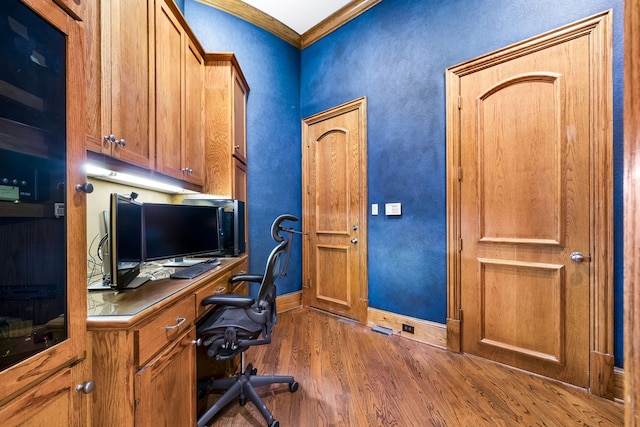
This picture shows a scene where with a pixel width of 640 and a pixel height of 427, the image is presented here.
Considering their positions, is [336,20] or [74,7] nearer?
[74,7]

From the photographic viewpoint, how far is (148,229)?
1.52 m

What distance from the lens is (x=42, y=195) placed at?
0.72 m

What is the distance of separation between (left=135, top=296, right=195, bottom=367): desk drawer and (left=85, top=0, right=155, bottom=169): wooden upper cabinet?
76cm

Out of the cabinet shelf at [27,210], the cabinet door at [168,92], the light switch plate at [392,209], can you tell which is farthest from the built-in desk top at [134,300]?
the light switch plate at [392,209]

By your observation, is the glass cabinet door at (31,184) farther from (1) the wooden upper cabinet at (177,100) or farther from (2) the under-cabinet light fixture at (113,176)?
(1) the wooden upper cabinet at (177,100)

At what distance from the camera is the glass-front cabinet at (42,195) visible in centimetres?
65

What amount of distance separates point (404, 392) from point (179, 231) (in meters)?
1.86

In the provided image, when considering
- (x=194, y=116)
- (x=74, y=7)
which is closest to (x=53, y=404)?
(x=74, y=7)

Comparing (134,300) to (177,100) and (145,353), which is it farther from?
(177,100)

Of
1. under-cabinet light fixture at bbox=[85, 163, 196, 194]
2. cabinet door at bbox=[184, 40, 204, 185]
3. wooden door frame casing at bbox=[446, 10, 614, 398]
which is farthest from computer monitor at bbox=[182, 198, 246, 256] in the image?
wooden door frame casing at bbox=[446, 10, 614, 398]

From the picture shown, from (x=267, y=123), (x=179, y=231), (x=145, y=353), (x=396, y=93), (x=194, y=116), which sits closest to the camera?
(x=145, y=353)

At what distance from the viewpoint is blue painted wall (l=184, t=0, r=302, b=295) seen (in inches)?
109

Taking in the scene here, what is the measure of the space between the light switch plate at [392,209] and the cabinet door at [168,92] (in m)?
1.85

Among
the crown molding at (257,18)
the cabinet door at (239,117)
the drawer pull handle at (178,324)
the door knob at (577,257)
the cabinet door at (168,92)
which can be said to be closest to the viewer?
the drawer pull handle at (178,324)
